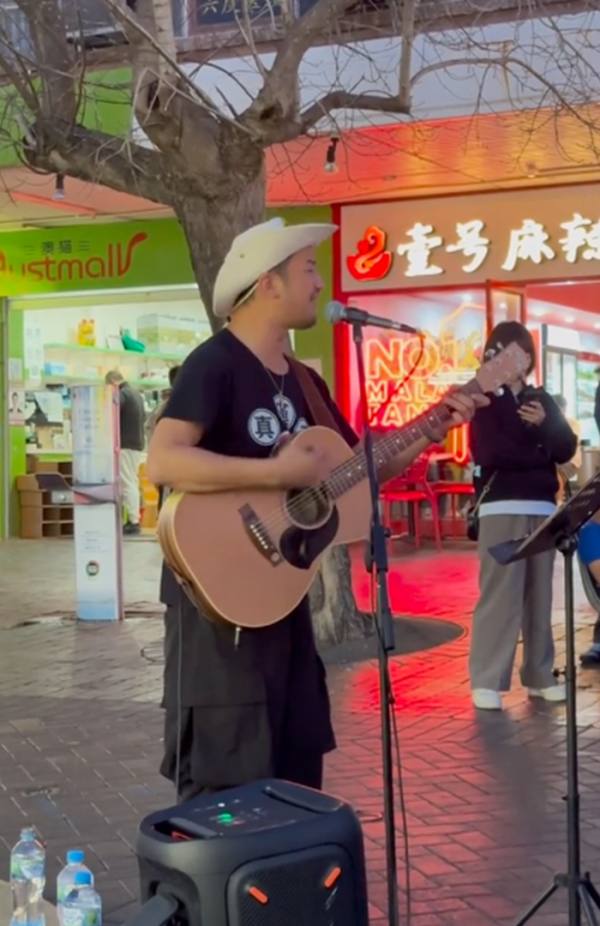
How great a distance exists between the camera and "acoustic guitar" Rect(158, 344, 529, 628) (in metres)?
3.56

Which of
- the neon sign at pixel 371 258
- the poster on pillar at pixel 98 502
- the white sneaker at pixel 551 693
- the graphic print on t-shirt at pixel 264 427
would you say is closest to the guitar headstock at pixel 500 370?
the graphic print on t-shirt at pixel 264 427

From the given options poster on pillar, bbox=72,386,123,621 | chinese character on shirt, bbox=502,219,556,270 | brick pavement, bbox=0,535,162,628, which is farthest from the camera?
chinese character on shirt, bbox=502,219,556,270

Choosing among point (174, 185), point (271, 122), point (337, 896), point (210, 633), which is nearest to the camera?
point (337, 896)

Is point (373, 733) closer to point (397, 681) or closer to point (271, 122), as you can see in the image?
point (397, 681)

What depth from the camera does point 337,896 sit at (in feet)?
9.31

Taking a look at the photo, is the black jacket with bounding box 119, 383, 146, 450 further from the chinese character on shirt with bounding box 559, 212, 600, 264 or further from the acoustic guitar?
the acoustic guitar

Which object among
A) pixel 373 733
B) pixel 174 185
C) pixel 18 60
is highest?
pixel 18 60

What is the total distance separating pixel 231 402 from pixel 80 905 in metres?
1.32

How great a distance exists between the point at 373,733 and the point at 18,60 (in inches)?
167

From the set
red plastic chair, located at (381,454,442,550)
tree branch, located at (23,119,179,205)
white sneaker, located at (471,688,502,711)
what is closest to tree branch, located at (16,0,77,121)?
tree branch, located at (23,119,179,205)

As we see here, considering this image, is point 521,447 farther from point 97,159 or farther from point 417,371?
point 417,371

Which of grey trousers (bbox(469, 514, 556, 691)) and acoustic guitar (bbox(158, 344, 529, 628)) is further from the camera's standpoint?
grey trousers (bbox(469, 514, 556, 691))

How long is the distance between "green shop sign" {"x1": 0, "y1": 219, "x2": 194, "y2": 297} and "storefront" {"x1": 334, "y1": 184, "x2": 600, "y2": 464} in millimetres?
2207

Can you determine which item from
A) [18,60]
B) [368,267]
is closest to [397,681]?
[18,60]
